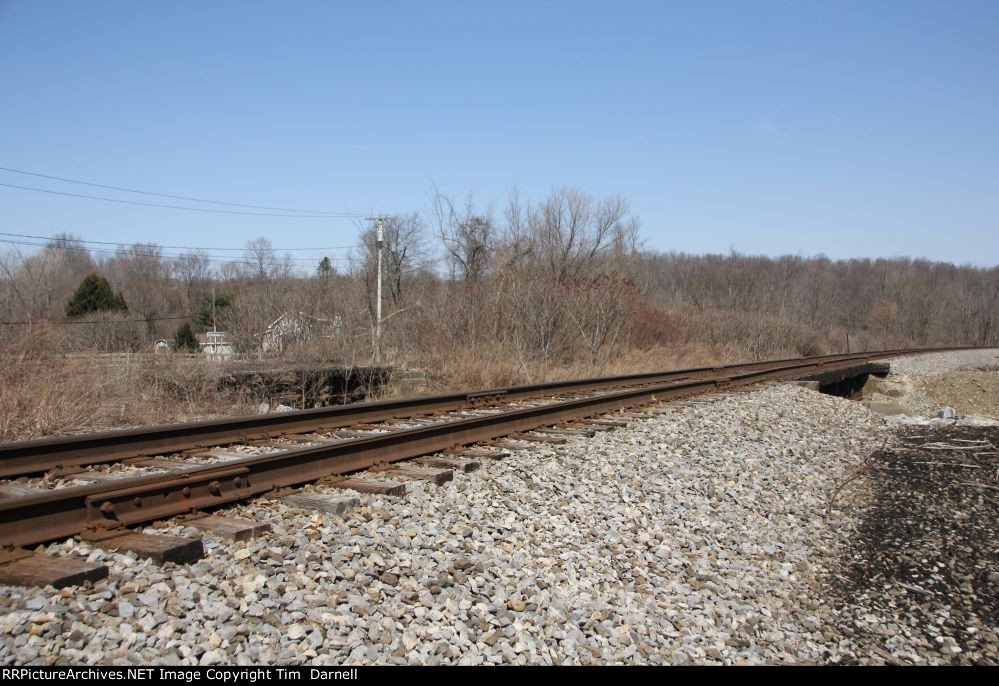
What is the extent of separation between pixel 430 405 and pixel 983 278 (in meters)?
124

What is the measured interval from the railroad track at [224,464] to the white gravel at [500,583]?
0.73 feet

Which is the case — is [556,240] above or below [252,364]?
above

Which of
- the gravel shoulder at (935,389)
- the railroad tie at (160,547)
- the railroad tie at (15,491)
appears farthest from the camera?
the gravel shoulder at (935,389)

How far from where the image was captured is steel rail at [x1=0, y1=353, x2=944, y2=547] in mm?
4355

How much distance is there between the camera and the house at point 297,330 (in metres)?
17.7

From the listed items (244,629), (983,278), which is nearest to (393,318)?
(244,629)

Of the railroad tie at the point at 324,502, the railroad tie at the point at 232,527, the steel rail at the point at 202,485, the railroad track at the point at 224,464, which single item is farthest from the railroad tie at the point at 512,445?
the railroad tie at the point at 232,527

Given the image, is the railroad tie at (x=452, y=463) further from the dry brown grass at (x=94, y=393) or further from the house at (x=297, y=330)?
the house at (x=297, y=330)

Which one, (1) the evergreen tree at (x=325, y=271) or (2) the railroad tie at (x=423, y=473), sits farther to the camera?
(1) the evergreen tree at (x=325, y=271)

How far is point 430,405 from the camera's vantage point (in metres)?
11.1

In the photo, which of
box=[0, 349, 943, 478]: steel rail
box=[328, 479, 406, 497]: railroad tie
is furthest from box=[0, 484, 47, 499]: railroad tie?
box=[328, 479, 406, 497]: railroad tie

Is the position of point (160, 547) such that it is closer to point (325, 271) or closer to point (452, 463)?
point (452, 463)

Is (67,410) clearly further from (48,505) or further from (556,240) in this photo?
(556,240)

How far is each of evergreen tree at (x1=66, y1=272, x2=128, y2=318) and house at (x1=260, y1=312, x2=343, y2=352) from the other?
2839 centimetres
